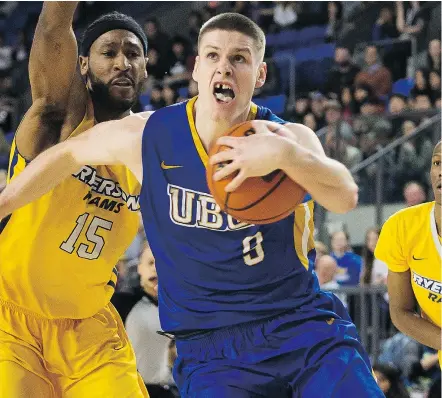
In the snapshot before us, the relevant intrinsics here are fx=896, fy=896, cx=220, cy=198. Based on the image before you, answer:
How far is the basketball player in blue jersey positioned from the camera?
354 centimetres

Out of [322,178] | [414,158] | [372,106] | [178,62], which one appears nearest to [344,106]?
[372,106]

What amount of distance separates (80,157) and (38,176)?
199mm

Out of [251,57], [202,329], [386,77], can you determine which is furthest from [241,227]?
[386,77]

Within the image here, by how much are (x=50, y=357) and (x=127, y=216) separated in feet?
2.65

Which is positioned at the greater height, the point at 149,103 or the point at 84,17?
the point at 84,17

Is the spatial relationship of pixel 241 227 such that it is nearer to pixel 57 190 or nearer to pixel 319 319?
pixel 319 319

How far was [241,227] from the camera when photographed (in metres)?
3.61

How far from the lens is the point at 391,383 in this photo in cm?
707

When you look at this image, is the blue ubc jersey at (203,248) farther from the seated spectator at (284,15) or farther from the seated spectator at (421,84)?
the seated spectator at (284,15)

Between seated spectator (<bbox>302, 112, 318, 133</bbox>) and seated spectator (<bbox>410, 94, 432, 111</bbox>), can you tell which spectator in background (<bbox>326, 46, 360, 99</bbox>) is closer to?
seated spectator (<bbox>302, 112, 318, 133</bbox>)

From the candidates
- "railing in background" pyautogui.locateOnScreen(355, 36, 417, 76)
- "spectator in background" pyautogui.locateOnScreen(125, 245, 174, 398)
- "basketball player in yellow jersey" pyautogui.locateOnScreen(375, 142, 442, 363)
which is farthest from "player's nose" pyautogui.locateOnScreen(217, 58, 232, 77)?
"railing in background" pyautogui.locateOnScreen(355, 36, 417, 76)

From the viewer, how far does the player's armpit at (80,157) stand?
3.80 m

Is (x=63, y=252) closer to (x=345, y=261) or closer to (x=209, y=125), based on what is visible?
(x=209, y=125)

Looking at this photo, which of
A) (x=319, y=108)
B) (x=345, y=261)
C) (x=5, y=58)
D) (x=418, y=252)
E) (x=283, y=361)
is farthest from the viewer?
(x=5, y=58)
